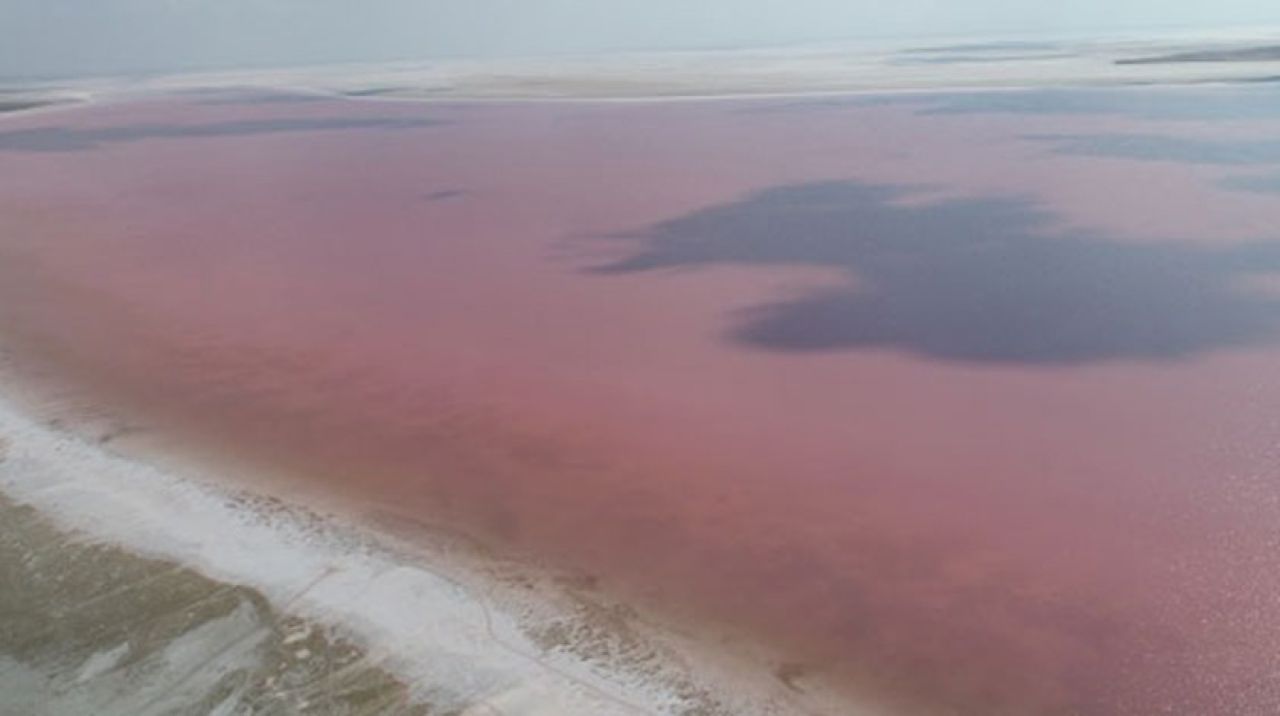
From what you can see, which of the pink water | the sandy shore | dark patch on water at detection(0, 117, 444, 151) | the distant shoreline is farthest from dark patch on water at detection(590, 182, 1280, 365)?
the distant shoreline

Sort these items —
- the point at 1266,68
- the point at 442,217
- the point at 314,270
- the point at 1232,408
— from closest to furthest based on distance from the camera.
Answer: the point at 1232,408 → the point at 314,270 → the point at 442,217 → the point at 1266,68

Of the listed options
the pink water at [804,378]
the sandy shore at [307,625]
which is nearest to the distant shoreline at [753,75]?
the pink water at [804,378]

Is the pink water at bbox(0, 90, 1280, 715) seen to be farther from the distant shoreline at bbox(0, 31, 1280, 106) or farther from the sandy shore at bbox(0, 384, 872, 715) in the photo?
the distant shoreline at bbox(0, 31, 1280, 106)

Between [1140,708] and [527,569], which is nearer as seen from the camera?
[1140,708]

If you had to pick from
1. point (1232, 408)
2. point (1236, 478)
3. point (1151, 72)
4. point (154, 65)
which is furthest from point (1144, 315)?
point (154, 65)

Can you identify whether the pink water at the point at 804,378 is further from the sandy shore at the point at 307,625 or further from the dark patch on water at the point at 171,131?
the dark patch on water at the point at 171,131

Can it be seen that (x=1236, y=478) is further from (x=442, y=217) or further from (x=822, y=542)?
(x=442, y=217)

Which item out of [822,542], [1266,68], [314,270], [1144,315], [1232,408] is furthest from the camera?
[1266,68]
